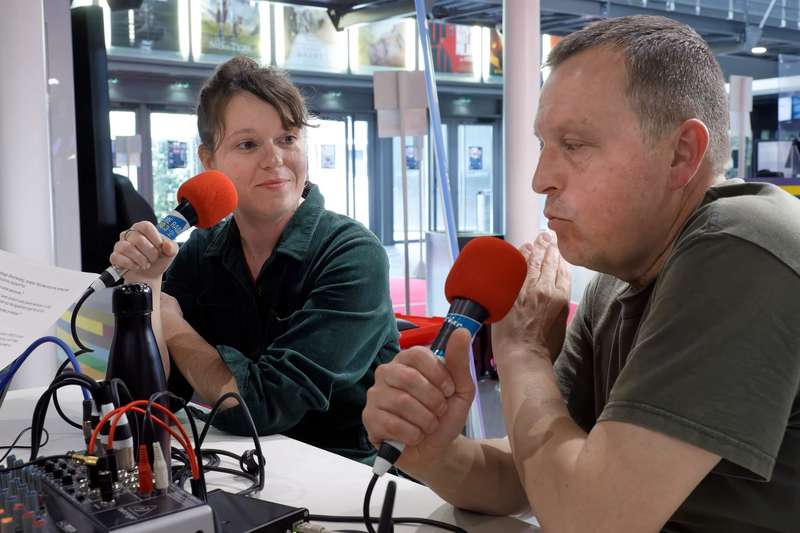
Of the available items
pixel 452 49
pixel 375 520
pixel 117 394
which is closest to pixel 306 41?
pixel 452 49

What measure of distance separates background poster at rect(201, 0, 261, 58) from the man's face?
9983 millimetres

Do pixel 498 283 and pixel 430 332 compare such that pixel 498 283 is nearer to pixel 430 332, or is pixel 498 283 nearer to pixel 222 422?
pixel 222 422

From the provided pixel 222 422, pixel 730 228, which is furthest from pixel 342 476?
pixel 730 228

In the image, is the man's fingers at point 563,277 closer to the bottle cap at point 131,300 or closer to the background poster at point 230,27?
the bottle cap at point 131,300

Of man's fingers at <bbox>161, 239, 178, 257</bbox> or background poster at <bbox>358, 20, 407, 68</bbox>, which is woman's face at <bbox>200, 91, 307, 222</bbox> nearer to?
man's fingers at <bbox>161, 239, 178, 257</bbox>

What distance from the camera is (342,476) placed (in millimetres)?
1245

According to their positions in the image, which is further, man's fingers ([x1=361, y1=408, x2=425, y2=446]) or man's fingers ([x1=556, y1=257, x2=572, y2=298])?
man's fingers ([x1=556, y1=257, x2=572, y2=298])

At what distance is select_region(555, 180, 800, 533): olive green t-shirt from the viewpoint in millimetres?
812

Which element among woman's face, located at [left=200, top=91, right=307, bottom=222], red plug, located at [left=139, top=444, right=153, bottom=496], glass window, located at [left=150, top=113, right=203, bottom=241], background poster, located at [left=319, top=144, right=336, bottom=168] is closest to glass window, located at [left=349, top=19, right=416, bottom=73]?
background poster, located at [left=319, top=144, right=336, bottom=168]

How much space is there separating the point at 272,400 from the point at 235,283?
0.45 m

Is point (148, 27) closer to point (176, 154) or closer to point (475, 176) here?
point (176, 154)

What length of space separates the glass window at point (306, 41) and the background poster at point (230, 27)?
1.06 feet

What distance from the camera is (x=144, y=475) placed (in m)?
0.92

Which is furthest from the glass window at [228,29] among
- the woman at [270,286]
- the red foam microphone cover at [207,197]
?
the red foam microphone cover at [207,197]
